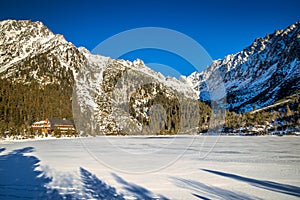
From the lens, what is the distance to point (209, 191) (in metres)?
8.52

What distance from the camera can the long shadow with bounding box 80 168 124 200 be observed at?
8.02m

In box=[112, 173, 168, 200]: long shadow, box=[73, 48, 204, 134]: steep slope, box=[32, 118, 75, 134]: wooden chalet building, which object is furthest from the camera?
box=[32, 118, 75, 134]: wooden chalet building

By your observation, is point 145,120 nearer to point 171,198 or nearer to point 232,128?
point 232,128

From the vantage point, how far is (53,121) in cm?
9344

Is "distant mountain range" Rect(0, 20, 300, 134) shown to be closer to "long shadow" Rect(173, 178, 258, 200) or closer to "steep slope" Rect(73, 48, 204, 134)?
"steep slope" Rect(73, 48, 204, 134)

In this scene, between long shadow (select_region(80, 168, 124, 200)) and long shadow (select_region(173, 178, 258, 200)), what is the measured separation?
8.43 ft

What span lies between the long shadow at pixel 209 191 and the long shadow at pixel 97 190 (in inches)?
101

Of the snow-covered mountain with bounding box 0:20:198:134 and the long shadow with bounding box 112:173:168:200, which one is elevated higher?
the snow-covered mountain with bounding box 0:20:198:134

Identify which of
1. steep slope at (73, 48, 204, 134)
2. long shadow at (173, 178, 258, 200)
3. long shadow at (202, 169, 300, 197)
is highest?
steep slope at (73, 48, 204, 134)

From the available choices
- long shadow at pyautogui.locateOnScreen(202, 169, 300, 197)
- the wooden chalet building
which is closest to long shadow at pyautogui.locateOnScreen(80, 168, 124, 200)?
long shadow at pyautogui.locateOnScreen(202, 169, 300, 197)

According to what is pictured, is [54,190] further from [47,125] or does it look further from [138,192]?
[47,125]

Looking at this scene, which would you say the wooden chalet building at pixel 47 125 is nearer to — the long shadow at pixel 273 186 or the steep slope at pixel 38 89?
the steep slope at pixel 38 89

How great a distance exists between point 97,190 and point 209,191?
3.95 metres

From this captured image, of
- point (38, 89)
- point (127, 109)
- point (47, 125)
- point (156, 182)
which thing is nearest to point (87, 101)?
point (38, 89)
